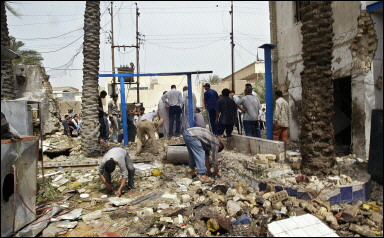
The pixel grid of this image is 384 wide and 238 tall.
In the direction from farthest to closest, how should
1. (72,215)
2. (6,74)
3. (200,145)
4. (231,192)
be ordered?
(6,74)
(200,145)
(231,192)
(72,215)

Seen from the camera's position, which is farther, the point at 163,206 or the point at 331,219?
the point at 163,206

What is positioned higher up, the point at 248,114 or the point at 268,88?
the point at 268,88

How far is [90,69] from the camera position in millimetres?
8945

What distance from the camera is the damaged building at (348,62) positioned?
17.4ft

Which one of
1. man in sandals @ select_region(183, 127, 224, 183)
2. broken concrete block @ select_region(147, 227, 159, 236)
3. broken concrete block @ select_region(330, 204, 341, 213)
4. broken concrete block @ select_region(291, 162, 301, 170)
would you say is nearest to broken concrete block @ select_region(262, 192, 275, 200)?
broken concrete block @ select_region(330, 204, 341, 213)

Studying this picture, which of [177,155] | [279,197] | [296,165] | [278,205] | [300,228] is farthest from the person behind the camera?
[177,155]

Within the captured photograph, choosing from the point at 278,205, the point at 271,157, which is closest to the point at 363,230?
the point at 278,205

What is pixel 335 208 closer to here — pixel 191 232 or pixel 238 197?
pixel 238 197

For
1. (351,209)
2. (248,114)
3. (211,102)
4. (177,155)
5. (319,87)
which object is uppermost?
(319,87)

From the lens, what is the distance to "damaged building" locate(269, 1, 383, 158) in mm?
5293

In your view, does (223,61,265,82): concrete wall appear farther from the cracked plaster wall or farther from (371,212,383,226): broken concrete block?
(371,212,383,226): broken concrete block

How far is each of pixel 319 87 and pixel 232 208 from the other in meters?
2.68

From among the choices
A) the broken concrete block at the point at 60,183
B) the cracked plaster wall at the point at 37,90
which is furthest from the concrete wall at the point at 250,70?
the broken concrete block at the point at 60,183

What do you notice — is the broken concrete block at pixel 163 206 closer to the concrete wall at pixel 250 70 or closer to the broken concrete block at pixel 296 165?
the broken concrete block at pixel 296 165
